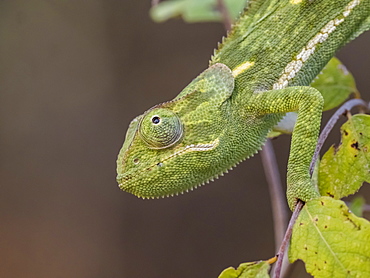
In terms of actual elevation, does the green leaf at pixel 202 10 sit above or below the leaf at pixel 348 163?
above

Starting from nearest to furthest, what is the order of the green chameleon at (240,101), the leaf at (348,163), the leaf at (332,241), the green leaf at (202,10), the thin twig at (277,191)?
the leaf at (332,241), the leaf at (348,163), the green chameleon at (240,101), the thin twig at (277,191), the green leaf at (202,10)

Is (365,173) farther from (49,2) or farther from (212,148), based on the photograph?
(49,2)

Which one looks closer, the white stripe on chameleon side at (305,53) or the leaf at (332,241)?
the leaf at (332,241)

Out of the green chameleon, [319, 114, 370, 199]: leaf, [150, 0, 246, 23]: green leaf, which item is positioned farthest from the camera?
[150, 0, 246, 23]: green leaf

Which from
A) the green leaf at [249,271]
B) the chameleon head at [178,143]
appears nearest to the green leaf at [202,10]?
the chameleon head at [178,143]

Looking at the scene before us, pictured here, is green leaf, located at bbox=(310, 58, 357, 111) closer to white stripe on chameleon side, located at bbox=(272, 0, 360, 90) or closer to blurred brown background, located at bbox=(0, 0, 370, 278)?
white stripe on chameleon side, located at bbox=(272, 0, 360, 90)

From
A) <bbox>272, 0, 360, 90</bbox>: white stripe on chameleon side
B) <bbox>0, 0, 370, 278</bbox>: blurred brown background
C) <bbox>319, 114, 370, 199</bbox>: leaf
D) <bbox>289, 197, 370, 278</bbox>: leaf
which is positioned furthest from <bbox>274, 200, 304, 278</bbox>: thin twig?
<bbox>0, 0, 370, 278</bbox>: blurred brown background

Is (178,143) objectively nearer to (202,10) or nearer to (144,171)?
(144,171)

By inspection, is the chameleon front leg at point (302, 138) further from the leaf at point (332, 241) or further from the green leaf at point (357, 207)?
the green leaf at point (357, 207)

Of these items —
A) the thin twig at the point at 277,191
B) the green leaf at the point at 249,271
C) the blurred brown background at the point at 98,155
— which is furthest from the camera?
the blurred brown background at the point at 98,155
